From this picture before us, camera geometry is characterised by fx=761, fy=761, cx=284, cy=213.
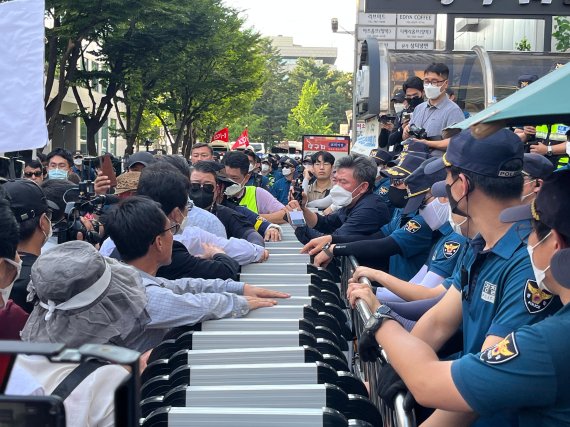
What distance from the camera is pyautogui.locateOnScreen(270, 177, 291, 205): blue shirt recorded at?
53.0 ft

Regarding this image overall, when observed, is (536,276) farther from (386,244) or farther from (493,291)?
(386,244)

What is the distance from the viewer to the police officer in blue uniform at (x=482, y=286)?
100 inches

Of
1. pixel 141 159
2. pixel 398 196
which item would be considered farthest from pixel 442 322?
pixel 141 159

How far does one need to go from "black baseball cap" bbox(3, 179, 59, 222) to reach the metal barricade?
1868 mm

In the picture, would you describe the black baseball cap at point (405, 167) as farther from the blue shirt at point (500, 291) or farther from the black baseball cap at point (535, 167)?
the blue shirt at point (500, 291)

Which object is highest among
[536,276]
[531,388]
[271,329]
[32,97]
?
[32,97]

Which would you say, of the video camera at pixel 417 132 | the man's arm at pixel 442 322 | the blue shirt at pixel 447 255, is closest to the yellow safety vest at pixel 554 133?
the video camera at pixel 417 132

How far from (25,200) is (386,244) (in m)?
2.50

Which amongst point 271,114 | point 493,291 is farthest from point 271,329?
point 271,114

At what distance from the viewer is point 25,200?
13.8 feet

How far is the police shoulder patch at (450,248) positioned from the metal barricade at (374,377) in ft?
1.57

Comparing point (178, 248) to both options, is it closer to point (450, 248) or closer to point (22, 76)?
point (22, 76)

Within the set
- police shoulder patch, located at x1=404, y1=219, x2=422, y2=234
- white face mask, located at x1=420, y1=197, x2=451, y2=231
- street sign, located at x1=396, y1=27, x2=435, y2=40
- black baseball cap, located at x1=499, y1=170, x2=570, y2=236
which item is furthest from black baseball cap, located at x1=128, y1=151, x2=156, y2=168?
street sign, located at x1=396, y1=27, x2=435, y2=40

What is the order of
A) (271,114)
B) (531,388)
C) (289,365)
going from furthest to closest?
(271,114), (289,365), (531,388)
